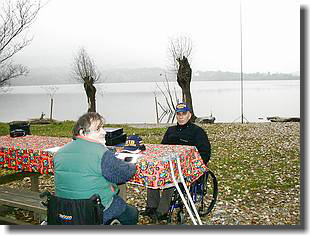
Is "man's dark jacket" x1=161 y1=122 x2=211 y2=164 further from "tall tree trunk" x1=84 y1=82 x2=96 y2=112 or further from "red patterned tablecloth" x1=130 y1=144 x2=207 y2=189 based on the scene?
"tall tree trunk" x1=84 y1=82 x2=96 y2=112

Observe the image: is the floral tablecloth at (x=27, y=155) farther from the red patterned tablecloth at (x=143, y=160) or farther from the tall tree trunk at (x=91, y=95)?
the tall tree trunk at (x=91, y=95)

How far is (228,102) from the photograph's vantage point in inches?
197

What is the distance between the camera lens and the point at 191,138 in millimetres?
2773

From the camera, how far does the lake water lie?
414 centimetres

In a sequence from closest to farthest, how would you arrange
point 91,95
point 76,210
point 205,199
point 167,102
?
point 76,210 < point 205,199 < point 91,95 < point 167,102

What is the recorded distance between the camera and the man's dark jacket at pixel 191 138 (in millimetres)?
2691

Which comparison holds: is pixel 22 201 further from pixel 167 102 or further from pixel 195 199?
pixel 167 102

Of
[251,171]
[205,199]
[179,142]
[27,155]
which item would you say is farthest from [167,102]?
[27,155]

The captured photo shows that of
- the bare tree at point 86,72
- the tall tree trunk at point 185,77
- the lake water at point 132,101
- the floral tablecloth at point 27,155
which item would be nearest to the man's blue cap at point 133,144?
the floral tablecloth at point 27,155

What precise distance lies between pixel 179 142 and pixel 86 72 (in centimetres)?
337

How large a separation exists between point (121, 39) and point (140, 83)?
727 millimetres

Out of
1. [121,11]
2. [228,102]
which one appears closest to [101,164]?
[121,11]

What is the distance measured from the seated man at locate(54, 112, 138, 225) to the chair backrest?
0.07m

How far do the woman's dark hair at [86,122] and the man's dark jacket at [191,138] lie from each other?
105cm
